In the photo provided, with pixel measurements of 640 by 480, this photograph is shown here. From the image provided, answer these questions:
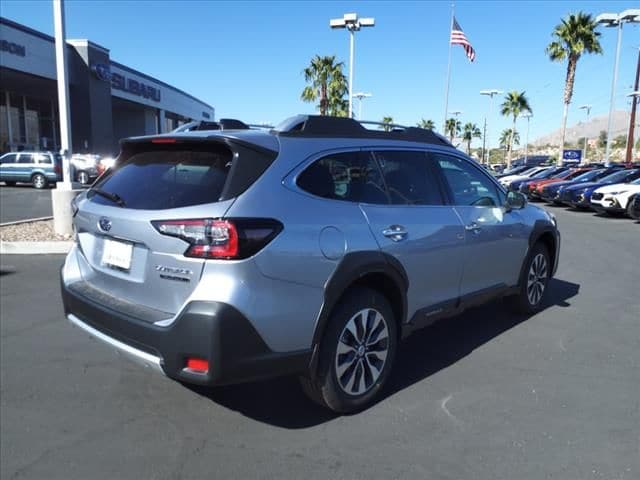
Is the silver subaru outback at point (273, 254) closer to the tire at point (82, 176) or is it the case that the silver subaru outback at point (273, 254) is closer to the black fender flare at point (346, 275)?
the black fender flare at point (346, 275)

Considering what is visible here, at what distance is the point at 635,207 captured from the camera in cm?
1458

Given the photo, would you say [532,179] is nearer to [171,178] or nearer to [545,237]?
[545,237]

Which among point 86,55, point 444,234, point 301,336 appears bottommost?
point 301,336

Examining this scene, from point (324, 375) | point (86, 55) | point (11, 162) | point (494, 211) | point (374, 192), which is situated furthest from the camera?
point (86, 55)

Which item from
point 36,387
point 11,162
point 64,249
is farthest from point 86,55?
point 36,387

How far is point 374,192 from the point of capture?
348cm

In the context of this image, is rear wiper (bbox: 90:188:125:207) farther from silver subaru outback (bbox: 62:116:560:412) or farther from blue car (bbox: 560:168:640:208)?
blue car (bbox: 560:168:640:208)

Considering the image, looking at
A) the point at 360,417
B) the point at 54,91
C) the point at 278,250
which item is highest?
the point at 54,91

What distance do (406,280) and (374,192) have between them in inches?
25.2

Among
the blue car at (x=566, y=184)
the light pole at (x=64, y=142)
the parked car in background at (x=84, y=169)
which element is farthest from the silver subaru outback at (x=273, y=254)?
the parked car in background at (x=84, y=169)

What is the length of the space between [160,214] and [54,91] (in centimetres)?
3891

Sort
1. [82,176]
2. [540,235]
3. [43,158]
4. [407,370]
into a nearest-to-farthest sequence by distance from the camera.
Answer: [407,370]
[540,235]
[43,158]
[82,176]

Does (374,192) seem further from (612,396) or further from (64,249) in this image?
(64,249)

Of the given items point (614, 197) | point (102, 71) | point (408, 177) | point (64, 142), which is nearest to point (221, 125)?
point (408, 177)
